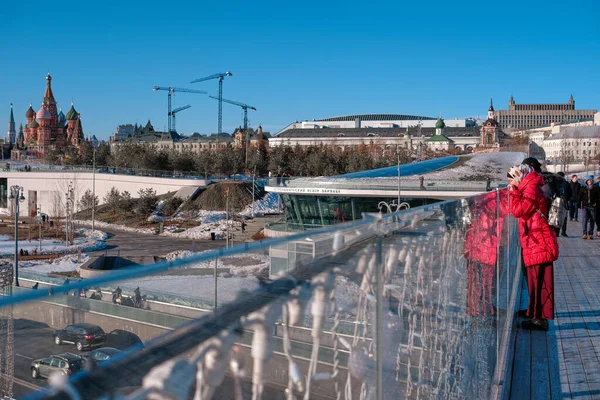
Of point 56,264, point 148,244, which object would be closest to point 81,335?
point 56,264

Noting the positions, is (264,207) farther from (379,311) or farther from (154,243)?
(379,311)

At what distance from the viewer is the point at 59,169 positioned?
62.3 meters

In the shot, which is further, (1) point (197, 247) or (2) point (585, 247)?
(1) point (197, 247)

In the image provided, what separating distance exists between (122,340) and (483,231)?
9.90ft

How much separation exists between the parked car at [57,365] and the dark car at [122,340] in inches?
2.2

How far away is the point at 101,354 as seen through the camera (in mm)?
855

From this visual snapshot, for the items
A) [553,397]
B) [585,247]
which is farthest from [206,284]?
[585,247]

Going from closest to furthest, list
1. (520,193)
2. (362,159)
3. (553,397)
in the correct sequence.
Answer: (553,397) → (520,193) → (362,159)

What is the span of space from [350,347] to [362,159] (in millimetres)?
59308

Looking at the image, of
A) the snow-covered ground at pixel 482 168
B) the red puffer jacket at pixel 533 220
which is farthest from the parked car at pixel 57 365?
the snow-covered ground at pixel 482 168

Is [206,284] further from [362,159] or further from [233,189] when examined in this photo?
[362,159]

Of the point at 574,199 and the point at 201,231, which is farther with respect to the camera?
the point at 201,231

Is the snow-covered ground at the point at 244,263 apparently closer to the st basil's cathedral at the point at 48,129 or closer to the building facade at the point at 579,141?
the building facade at the point at 579,141

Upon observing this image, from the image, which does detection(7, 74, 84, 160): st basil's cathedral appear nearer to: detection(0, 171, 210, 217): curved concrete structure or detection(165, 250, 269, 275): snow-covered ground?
detection(0, 171, 210, 217): curved concrete structure
